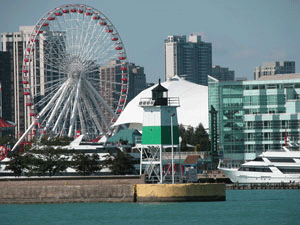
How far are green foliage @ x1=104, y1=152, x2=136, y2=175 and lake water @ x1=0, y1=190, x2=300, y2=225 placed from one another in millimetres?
18900

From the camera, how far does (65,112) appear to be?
12575cm

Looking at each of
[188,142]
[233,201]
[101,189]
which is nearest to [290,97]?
[188,142]

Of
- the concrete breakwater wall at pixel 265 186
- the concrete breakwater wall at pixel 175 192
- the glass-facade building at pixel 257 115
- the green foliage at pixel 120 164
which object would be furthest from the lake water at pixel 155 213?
the glass-facade building at pixel 257 115

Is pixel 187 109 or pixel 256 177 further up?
pixel 187 109

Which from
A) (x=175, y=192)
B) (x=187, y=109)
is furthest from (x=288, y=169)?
(x=187, y=109)

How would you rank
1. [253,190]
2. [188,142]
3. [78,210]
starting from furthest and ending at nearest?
[188,142] → [253,190] → [78,210]

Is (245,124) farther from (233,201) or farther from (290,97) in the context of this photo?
(233,201)

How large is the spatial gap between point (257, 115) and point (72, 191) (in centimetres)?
5529

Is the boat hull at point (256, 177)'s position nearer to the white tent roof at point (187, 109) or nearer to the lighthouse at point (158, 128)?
the lighthouse at point (158, 128)

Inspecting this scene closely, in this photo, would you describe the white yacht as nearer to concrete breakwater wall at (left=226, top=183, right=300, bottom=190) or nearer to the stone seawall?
concrete breakwater wall at (left=226, top=183, right=300, bottom=190)

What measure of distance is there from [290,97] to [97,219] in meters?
64.4

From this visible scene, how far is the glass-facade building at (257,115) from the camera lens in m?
123

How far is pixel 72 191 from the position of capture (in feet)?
234

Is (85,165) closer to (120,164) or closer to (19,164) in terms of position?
(120,164)
